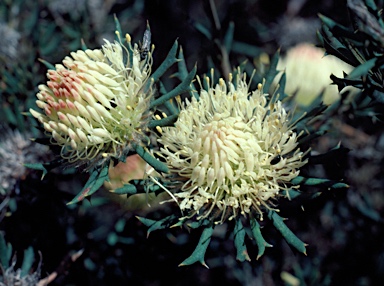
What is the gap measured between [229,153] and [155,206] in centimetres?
54

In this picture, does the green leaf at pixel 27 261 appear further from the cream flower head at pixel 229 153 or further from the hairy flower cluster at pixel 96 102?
the cream flower head at pixel 229 153

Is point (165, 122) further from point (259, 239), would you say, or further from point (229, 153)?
point (259, 239)

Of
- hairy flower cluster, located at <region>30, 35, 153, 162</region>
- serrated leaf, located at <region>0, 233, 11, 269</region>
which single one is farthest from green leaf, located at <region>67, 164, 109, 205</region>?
serrated leaf, located at <region>0, 233, 11, 269</region>

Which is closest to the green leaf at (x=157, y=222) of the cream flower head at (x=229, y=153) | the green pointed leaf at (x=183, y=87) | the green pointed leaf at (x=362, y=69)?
the cream flower head at (x=229, y=153)

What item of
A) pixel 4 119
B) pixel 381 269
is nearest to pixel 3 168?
pixel 4 119

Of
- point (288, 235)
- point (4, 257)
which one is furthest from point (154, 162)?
point (4, 257)

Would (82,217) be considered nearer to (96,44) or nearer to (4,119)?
(4,119)

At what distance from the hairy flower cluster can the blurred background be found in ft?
0.91

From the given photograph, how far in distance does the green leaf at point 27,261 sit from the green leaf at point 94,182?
1.66 feet

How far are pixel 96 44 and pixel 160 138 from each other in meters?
0.94

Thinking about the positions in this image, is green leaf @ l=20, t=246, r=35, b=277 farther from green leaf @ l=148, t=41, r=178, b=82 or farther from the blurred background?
green leaf @ l=148, t=41, r=178, b=82

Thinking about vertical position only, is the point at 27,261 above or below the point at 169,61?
below

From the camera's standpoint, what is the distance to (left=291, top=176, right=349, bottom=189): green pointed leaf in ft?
3.38

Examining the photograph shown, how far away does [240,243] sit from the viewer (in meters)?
1.03
